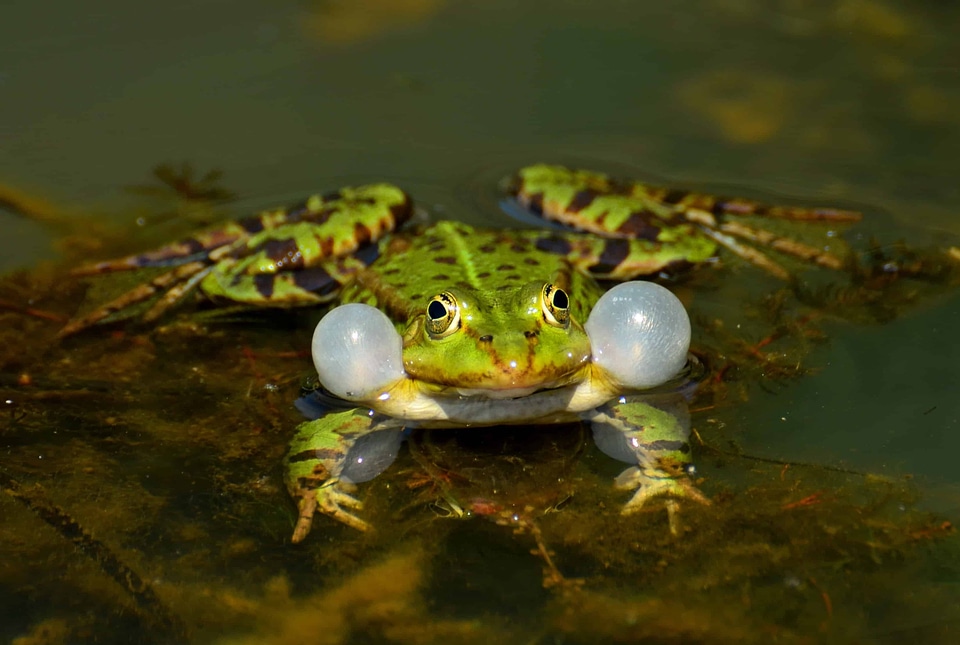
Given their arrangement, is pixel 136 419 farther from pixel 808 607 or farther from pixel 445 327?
pixel 808 607

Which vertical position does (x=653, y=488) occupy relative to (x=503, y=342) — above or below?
below

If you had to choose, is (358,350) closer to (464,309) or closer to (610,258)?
(464,309)

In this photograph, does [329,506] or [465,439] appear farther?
[465,439]

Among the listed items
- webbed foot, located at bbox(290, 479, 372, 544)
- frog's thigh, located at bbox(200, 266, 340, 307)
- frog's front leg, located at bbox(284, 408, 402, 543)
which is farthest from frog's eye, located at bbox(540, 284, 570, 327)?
frog's thigh, located at bbox(200, 266, 340, 307)

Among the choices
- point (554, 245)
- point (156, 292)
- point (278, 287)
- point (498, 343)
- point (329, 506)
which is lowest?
point (329, 506)

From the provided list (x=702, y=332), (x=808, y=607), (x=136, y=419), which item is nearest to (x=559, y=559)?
(x=808, y=607)

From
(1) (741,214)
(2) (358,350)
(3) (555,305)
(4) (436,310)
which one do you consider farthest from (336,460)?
(1) (741,214)
